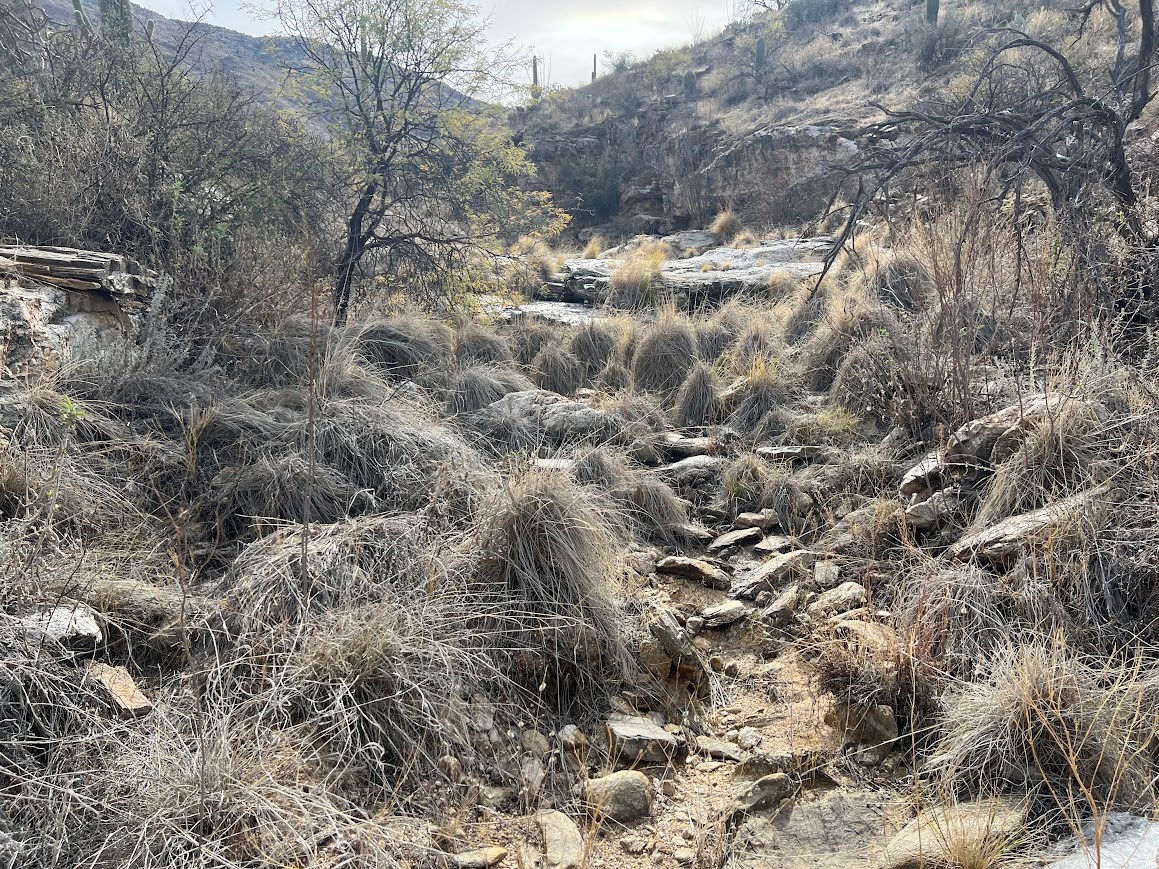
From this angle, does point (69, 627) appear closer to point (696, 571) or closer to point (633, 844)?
point (633, 844)

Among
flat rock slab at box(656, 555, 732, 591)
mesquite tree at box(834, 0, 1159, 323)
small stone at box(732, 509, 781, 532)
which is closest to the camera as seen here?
flat rock slab at box(656, 555, 732, 591)

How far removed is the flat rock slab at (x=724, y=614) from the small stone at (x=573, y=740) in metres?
1.02

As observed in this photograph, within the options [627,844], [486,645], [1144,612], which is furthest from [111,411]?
[1144,612]

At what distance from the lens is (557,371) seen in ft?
23.1

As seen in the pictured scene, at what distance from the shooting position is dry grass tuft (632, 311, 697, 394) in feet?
22.4

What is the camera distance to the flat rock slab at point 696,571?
13.1 feet

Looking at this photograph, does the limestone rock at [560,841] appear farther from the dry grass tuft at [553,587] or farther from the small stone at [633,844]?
the dry grass tuft at [553,587]

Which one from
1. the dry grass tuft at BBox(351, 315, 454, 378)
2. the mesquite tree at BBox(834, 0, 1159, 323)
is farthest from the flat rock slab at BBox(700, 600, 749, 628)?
the dry grass tuft at BBox(351, 315, 454, 378)

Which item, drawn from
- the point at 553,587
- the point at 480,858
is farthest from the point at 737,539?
the point at 480,858

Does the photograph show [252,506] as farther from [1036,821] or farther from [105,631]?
[1036,821]

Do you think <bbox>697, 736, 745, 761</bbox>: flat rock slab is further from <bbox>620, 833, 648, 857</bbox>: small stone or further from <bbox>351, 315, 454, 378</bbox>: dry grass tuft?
<bbox>351, 315, 454, 378</bbox>: dry grass tuft

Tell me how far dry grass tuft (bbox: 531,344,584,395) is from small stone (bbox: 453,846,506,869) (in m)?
4.99

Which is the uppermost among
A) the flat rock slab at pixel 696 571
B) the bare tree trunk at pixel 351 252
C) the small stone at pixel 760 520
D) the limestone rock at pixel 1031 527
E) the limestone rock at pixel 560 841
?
the bare tree trunk at pixel 351 252

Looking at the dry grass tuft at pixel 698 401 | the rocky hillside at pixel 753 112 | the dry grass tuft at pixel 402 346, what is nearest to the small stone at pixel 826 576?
the dry grass tuft at pixel 698 401
